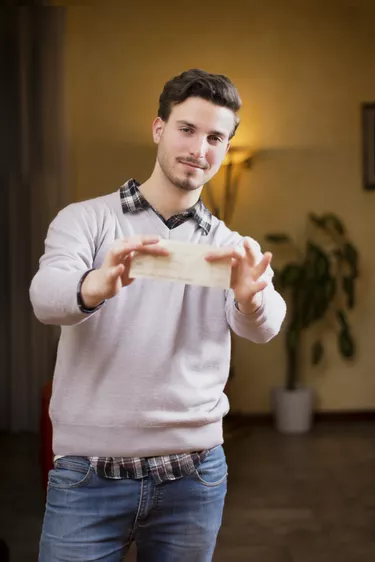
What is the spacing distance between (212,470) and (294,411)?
3.55m

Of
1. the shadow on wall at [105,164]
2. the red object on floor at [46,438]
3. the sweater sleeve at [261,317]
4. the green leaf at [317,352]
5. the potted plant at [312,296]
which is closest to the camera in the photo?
the sweater sleeve at [261,317]

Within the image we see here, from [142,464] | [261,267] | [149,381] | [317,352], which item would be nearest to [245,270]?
[261,267]

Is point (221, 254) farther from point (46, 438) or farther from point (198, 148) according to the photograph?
point (46, 438)

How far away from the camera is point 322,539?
2.92 metres

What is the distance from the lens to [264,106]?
Result: 4.82 meters

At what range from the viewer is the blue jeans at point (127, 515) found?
3.81 ft

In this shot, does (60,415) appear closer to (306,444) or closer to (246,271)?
(246,271)

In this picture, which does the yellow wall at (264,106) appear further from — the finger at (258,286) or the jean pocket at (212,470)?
the finger at (258,286)

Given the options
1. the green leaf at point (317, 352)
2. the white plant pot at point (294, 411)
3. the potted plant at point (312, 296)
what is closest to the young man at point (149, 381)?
the potted plant at point (312, 296)

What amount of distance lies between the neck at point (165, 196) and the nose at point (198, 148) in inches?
3.0

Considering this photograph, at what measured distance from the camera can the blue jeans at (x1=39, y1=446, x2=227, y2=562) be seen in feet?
3.81

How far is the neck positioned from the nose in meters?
0.08

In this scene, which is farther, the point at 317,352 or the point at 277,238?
the point at 317,352

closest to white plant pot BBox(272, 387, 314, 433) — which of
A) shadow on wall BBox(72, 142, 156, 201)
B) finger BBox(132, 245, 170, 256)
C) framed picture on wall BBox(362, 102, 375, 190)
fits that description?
framed picture on wall BBox(362, 102, 375, 190)
